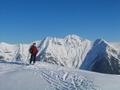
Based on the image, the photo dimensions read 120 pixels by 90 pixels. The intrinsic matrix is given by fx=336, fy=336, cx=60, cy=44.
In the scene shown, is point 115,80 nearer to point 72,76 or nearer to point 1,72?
point 72,76

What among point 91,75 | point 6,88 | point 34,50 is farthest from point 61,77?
point 34,50

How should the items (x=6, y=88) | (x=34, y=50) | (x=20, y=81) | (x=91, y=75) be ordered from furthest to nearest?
1. (x=34, y=50)
2. (x=91, y=75)
3. (x=20, y=81)
4. (x=6, y=88)

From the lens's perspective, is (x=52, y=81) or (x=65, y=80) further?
(x=65, y=80)

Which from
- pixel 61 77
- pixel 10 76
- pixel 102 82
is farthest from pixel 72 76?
pixel 10 76

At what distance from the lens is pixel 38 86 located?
3019 cm

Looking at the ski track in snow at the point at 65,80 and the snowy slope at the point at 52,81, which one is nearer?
the ski track in snow at the point at 65,80

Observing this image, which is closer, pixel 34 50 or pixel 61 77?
pixel 61 77

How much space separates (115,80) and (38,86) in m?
8.21

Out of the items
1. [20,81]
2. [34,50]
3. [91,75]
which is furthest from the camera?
[34,50]

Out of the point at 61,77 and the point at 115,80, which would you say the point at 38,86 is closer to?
the point at 61,77

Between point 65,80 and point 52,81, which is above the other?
point 65,80

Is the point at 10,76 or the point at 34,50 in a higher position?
the point at 34,50

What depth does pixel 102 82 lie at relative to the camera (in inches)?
1247

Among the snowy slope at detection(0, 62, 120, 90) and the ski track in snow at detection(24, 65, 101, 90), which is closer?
the ski track in snow at detection(24, 65, 101, 90)
